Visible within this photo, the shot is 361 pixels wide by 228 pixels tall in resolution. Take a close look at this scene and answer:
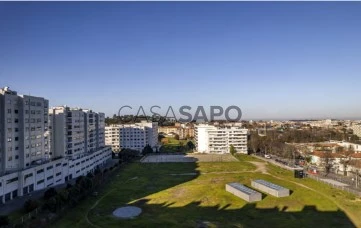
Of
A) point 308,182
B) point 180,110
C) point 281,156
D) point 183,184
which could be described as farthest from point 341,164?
point 180,110

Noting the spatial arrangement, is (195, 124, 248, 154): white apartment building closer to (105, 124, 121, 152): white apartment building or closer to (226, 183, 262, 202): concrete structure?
(105, 124, 121, 152): white apartment building

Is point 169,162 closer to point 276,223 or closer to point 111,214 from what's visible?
point 111,214

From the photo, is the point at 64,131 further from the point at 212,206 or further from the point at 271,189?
the point at 271,189

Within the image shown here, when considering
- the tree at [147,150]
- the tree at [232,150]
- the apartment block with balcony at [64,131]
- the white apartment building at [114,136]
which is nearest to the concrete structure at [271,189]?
the apartment block with balcony at [64,131]

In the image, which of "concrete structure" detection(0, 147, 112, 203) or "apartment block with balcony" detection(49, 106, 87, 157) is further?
"apartment block with balcony" detection(49, 106, 87, 157)

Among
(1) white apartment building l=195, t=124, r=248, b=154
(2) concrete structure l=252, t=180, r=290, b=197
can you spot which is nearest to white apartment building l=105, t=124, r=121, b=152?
(1) white apartment building l=195, t=124, r=248, b=154

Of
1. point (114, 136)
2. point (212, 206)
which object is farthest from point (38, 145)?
point (114, 136)
